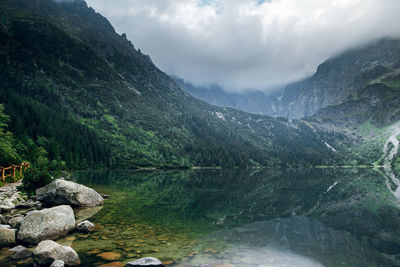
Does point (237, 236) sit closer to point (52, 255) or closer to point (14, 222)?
point (52, 255)

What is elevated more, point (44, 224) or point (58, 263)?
point (44, 224)

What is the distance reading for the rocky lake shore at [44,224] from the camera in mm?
14938

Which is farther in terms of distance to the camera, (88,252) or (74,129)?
(74,129)

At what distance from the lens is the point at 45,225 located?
63.5 feet

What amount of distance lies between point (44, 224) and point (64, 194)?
45.9 ft

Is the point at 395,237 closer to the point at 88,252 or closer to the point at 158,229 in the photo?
the point at 158,229

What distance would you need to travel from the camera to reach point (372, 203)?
154 ft

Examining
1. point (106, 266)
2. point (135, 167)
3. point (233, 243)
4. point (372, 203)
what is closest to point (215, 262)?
point (233, 243)

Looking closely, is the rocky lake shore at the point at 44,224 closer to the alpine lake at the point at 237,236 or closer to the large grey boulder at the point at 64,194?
the large grey boulder at the point at 64,194

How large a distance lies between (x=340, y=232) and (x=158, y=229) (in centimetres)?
2051

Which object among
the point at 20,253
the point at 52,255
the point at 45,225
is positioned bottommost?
the point at 20,253

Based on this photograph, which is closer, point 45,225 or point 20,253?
point 20,253

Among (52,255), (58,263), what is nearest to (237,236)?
(58,263)

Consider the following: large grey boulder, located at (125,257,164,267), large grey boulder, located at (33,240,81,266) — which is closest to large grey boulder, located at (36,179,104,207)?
large grey boulder, located at (33,240,81,266)
